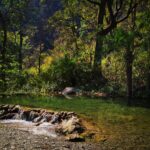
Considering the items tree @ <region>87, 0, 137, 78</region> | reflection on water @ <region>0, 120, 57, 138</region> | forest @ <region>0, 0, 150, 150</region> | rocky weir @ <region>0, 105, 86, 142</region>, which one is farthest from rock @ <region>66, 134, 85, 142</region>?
tree @ <region>87, 0, 137, 78</region>

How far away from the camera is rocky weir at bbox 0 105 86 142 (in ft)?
48.2

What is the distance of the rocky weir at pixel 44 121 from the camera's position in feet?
48.2

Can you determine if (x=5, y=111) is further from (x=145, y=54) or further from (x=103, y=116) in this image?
(x=145, y=54)

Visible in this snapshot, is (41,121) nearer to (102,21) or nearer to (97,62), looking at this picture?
(97,62)

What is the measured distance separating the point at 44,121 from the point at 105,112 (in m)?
3.11

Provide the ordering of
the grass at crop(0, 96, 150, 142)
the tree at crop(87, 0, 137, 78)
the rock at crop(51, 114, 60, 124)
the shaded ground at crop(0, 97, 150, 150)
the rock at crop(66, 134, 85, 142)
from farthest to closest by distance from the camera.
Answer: the tree at crop(87, 0, 137, 78) < the rock at crop(51, 114, 60, 124) < the grass at crop(0, 96, 150, 142) < the rock at crop(66, 134, 85, 142) < the shaded ground at crop(0, 97, 150, 150)

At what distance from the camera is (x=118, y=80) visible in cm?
3177

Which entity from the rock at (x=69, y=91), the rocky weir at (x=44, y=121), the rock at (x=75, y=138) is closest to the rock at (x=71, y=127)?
the rocky weir at (x=44, y=121)

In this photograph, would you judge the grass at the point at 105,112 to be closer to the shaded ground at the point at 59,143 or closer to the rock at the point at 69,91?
the shaded ground at the point at 59,143

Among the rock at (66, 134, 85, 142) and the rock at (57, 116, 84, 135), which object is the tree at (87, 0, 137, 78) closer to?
the rock at (57, 116, 84, 135)

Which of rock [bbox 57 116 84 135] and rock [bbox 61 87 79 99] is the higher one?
rock [bbox 61 87 79 99]

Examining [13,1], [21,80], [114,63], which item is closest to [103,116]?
[21,80]

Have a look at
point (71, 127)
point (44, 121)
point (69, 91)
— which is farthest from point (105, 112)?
point (69, 91)

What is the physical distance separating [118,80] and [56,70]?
4.81 metres
